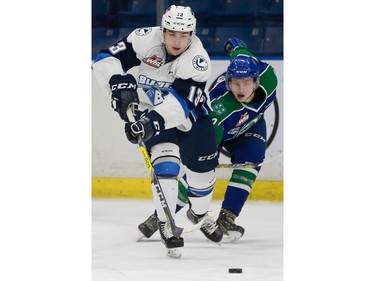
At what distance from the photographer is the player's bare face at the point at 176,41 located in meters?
3.70

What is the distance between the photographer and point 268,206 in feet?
17.3

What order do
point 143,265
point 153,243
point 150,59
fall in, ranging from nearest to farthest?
point 143,265
point 150,59
point 153,243

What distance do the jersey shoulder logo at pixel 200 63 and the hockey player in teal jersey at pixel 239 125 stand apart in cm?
45

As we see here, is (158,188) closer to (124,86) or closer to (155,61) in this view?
(124,86)

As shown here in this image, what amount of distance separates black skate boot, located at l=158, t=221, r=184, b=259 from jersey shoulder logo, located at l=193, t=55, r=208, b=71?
2.09 ft

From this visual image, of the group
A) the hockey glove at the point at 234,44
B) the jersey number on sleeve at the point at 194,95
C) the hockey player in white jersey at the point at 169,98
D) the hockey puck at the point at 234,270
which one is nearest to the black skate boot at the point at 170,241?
the hockey player in white jersey at the point at 169,98

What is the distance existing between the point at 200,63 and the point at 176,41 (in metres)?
0.13

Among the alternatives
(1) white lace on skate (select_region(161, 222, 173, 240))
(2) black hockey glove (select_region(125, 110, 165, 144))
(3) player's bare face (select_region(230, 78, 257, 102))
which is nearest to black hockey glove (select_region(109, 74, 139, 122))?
(2) black hockey glove (select_region(125, 110, 165, 144))

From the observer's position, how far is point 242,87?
4234 millimetres
